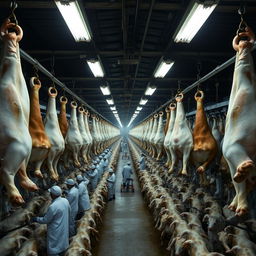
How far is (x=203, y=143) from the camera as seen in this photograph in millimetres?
5477

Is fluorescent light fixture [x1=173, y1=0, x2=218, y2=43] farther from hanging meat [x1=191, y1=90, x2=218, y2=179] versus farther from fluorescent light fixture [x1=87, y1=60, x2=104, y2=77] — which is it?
fluorescent light fixture [x1=87, y1=60, x2=104, y2=77]

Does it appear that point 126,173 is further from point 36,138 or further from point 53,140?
point 36,138

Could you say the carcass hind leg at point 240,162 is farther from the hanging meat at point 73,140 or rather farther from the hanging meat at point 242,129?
the hanging meat at point 73,140

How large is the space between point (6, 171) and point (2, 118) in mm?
537

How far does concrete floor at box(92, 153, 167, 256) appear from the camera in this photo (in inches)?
286

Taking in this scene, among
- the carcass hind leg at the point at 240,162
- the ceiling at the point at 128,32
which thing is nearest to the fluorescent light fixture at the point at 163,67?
the ceiling at the point at 128,32

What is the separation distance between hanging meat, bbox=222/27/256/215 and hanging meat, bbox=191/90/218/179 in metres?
1.90

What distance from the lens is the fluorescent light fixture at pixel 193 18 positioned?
393 cm

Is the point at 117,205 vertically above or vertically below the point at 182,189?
below

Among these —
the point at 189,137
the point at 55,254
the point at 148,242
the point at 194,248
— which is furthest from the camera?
the point at 148,242

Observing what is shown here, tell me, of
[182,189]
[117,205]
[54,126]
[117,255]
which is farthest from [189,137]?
[117,205]

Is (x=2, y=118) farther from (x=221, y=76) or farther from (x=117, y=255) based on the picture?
(x=221, y=76)

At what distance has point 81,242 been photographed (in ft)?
19.0

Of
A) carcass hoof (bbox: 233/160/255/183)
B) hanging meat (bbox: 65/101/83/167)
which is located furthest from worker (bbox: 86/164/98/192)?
carcass hoof (bbox: 233/160/255/183)
